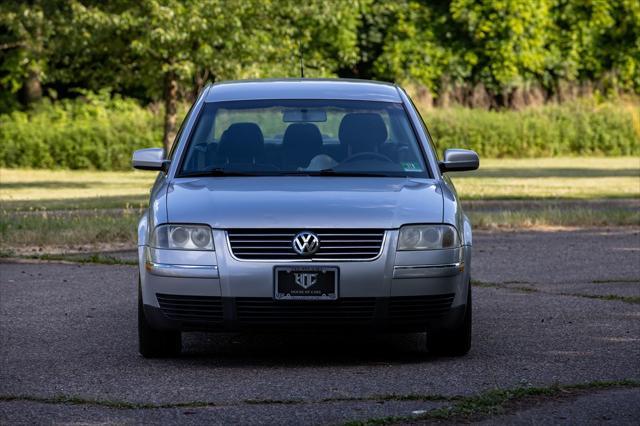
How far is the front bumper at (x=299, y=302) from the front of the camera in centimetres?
800

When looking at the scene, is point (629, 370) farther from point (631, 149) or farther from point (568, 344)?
point (631, 149)

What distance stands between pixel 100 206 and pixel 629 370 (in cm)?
1602

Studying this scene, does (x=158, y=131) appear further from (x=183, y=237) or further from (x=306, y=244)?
(x=306, y=244)

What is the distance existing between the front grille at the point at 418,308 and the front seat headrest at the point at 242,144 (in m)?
1.54

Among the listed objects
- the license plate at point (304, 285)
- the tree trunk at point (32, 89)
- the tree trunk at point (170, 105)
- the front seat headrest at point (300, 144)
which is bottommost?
the tree trunk at point (32, 89)

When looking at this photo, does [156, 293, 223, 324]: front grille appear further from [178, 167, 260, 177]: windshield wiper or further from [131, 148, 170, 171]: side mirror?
[131, 148, 170, 171]: side mirror

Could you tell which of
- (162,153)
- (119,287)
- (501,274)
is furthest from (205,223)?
(501,274)

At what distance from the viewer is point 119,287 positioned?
41.5 ft

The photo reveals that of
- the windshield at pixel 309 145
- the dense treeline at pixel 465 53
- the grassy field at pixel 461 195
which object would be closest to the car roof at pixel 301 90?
the windshield at pixel 309 145

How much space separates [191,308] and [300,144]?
1552mm

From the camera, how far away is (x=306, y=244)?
8.00 metres

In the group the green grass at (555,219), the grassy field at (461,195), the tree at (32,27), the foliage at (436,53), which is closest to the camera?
the grassy field at (461,195)

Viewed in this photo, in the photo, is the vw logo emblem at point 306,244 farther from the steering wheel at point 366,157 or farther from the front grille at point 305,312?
the steering wheel at point 366,157

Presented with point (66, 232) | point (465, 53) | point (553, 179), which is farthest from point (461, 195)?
point (465, 53)
